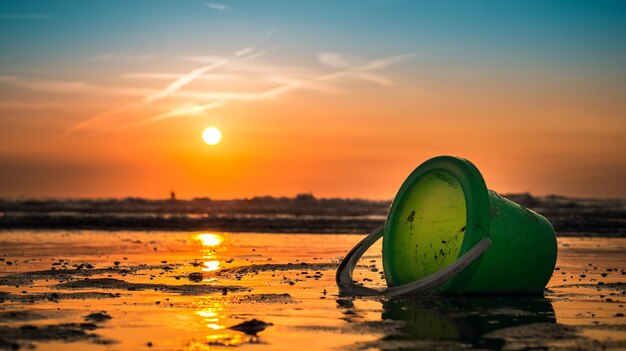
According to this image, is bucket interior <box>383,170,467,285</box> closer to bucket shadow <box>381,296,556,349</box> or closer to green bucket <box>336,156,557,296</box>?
green bucket <box>336,156,557,296</box>

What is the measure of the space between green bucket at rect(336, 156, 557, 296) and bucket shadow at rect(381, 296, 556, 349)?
26 cm

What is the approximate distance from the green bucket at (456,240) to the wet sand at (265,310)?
0.27m

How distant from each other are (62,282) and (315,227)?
1882 cm

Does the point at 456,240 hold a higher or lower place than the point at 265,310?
higher

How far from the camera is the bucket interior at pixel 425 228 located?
10.8 meters

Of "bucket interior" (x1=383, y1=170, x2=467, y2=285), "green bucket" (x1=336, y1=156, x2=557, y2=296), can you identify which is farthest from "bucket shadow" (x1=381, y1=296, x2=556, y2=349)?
"bucket interior" (x1=383, y1=170, x2=467, y2=285)

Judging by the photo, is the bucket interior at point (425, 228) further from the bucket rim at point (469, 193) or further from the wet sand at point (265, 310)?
the wet sand at point (265, 310)

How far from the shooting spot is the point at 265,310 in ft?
27.9

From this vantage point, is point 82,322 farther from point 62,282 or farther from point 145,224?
point 145,224

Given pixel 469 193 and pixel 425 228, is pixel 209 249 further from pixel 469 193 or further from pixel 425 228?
pixel 469 193

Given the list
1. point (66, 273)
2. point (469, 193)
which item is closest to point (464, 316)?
point (469, 193)


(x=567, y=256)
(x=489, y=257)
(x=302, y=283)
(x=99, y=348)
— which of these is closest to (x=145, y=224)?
(x=567, y=256)

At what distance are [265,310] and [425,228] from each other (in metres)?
3.37

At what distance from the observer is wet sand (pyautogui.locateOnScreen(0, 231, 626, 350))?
675 cm
